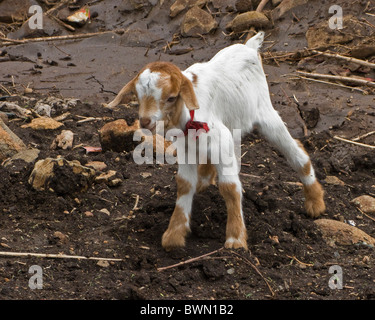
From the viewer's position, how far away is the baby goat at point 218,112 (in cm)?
438

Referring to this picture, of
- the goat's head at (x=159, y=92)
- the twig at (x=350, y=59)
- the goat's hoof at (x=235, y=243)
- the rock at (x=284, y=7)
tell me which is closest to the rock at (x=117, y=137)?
the goat's hoof at (x=235, y=243)

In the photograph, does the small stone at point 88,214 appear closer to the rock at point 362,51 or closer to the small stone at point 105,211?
the small stone at point 105,211

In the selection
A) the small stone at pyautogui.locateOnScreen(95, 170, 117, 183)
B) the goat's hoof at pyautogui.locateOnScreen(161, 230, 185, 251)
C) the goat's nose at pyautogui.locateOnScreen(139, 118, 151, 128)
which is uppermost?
the small stone at pyautogui.locateOnScreen(95, 170, 117, 183)

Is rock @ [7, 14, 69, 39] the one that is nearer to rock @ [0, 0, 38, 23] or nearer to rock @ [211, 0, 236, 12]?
rock @ [0, 0, 38, 23]

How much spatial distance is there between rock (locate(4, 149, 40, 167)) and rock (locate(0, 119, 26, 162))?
159mm

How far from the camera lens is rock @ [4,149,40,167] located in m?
6.39

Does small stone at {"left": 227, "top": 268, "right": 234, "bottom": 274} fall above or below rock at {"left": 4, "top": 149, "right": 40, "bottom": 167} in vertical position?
below

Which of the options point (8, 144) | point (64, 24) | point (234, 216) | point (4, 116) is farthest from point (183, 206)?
point (64, 24)

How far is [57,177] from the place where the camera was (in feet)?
19.2

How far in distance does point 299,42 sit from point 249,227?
5273mm

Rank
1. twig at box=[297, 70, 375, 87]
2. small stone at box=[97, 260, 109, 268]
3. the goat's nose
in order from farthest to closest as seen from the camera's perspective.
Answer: twig at box=[297, 70, 375, 87] < small stone at box=[97, 260, 109, 268] < the goat's nose

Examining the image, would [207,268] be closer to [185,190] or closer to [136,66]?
[185,190]

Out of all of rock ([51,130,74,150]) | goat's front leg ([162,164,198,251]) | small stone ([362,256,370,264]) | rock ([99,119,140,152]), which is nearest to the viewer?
small stone ([362,256,370,264])

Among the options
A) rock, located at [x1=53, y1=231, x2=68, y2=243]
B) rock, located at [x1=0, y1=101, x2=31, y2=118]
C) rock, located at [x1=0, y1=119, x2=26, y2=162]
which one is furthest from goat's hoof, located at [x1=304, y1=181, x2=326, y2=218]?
rock, located at [x1=0, y1=101, x2=31, y2=118]
